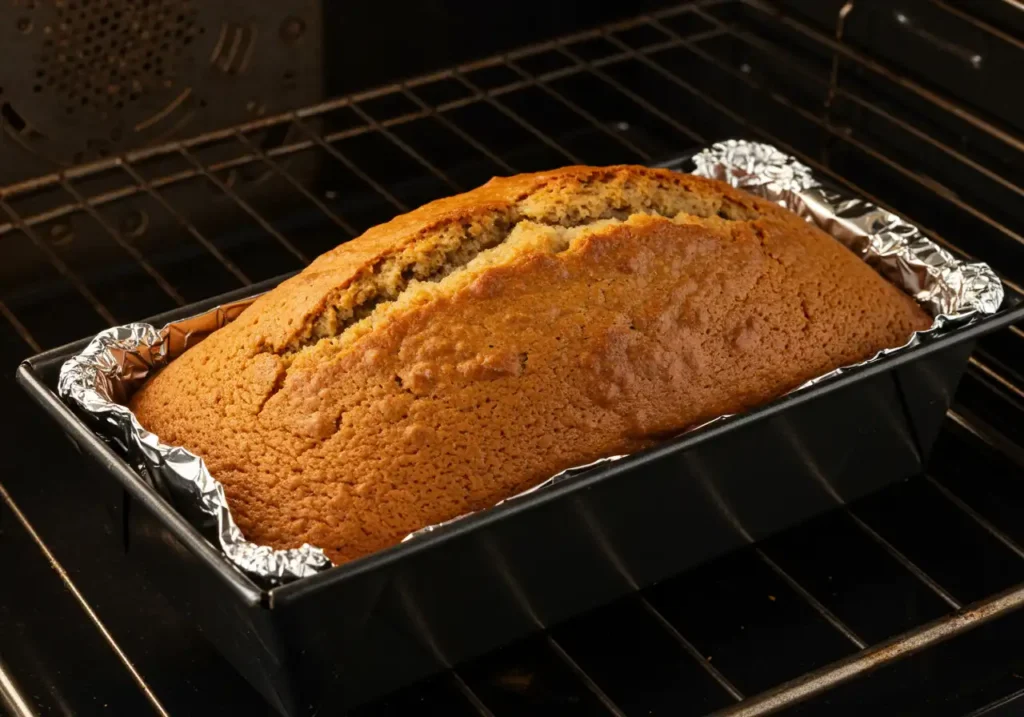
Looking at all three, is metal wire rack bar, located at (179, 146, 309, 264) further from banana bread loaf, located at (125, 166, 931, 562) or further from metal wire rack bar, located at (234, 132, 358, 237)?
→ banana bread loaf, located at (125, 166, 931, 562)

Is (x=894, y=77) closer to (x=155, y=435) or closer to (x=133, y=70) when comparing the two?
(x=133, y=70)

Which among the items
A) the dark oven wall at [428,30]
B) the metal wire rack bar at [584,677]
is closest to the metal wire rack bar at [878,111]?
the dark oven wall at [428,30]

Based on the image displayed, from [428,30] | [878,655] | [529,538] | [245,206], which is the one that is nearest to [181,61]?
[245,206]

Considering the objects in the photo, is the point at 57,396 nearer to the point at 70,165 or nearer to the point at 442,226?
the point at 442,226

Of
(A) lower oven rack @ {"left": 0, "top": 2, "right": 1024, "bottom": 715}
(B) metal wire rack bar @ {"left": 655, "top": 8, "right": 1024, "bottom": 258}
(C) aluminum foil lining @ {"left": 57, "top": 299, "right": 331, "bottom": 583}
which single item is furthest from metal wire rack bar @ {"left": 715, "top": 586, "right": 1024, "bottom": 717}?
(B) metal wire rack bar @ {"left": 655, "top": 8, "right": 1024, "bottom": 258}

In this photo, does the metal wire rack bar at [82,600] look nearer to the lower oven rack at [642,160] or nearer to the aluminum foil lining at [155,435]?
the lower oven rack at [642,160]

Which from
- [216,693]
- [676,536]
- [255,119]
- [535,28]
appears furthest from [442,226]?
[535,28]
